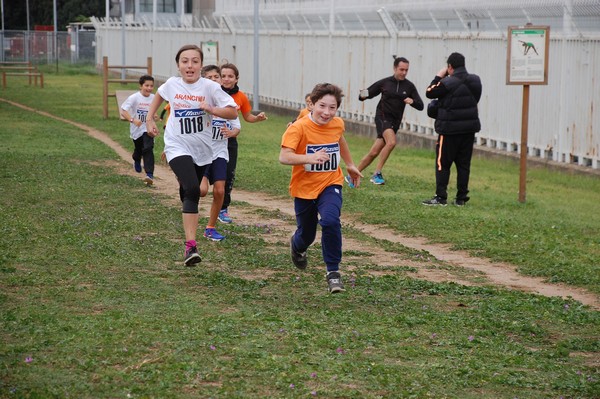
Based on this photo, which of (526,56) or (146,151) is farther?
(146,151)

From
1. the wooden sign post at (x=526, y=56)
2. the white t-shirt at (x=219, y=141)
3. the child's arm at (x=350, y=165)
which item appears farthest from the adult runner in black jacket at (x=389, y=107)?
the child's arm at (x=350, y=165)

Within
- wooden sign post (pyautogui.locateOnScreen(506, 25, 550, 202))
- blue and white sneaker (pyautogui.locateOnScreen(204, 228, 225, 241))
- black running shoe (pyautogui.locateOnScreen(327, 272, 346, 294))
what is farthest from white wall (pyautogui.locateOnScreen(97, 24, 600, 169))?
black running shoe (pyautogui.locateOnScreen(327, 272, 346, 294))

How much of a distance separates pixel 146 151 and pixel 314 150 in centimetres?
858

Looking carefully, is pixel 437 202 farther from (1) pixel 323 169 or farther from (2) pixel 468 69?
(2) pixel 468 69

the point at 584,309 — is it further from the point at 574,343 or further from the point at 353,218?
the point at 353,218

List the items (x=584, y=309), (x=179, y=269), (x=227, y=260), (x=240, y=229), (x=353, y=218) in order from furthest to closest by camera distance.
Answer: (x=353, y=218), (x=240, y=229), (x=227, y=260), (x=179, y=269), (x=584, y=309)

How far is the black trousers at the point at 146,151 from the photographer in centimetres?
1697

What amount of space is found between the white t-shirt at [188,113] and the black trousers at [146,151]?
6.90 m

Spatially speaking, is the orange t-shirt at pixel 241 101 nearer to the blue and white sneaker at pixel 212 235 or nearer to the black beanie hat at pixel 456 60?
the blue and white sneaker at pixel 212 235

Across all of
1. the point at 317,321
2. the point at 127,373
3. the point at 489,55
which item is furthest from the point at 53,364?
the point at 489,55

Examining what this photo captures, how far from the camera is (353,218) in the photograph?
45.3 feet

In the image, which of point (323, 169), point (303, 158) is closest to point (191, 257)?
point (323, 169)

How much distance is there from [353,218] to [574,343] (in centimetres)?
667

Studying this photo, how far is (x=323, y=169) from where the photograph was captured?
8.94 meters
